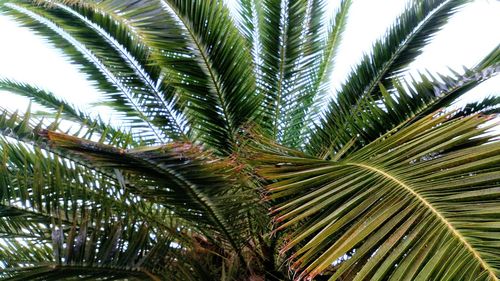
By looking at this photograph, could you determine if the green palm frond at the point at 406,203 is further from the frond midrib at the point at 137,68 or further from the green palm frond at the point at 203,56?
the frond midrib at the point at 137,68

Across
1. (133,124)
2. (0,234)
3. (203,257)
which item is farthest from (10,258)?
(133,124)

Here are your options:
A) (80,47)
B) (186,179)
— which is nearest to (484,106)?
(186,179)

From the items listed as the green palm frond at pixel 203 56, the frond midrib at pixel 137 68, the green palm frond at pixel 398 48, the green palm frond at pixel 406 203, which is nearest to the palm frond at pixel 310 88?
the green palm frond at pixel 398 48

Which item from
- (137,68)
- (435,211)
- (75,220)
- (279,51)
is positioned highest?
(137,68)

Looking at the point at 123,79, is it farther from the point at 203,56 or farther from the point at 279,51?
the point at 279,51

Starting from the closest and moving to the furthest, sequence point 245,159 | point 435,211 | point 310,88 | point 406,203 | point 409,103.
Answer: point 435,211 < point 406,203 < point 245,159 < point 409,103 < point 310,88

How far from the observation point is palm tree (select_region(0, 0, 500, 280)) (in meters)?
1.71

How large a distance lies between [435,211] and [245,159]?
2.99ft

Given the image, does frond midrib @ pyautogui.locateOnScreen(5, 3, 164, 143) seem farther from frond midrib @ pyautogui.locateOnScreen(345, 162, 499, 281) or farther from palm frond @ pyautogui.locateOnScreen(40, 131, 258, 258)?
frond midrib @ pyautogui.locateOnScreen(345, 162, 499, 281)

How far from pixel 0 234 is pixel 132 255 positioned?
2.70 feet

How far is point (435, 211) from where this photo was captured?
5.35 feet

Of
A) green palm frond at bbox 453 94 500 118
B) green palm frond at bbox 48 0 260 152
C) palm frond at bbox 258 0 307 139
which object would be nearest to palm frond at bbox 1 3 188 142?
green palm frond at bbox 48 0 260 152

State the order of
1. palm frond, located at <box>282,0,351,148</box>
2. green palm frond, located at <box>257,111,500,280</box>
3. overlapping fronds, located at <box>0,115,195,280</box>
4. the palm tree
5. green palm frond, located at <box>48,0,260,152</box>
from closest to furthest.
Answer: green palm frond, located at <box>257,111,500,280</box>, the palm tree, overlapping fronds, located at <box>0,115,195,280</box>, green palm frond, located at <box>48,0,260,152</box>, palm frond, located at <box>282,0,351,148</box>

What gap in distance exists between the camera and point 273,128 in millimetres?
4156
